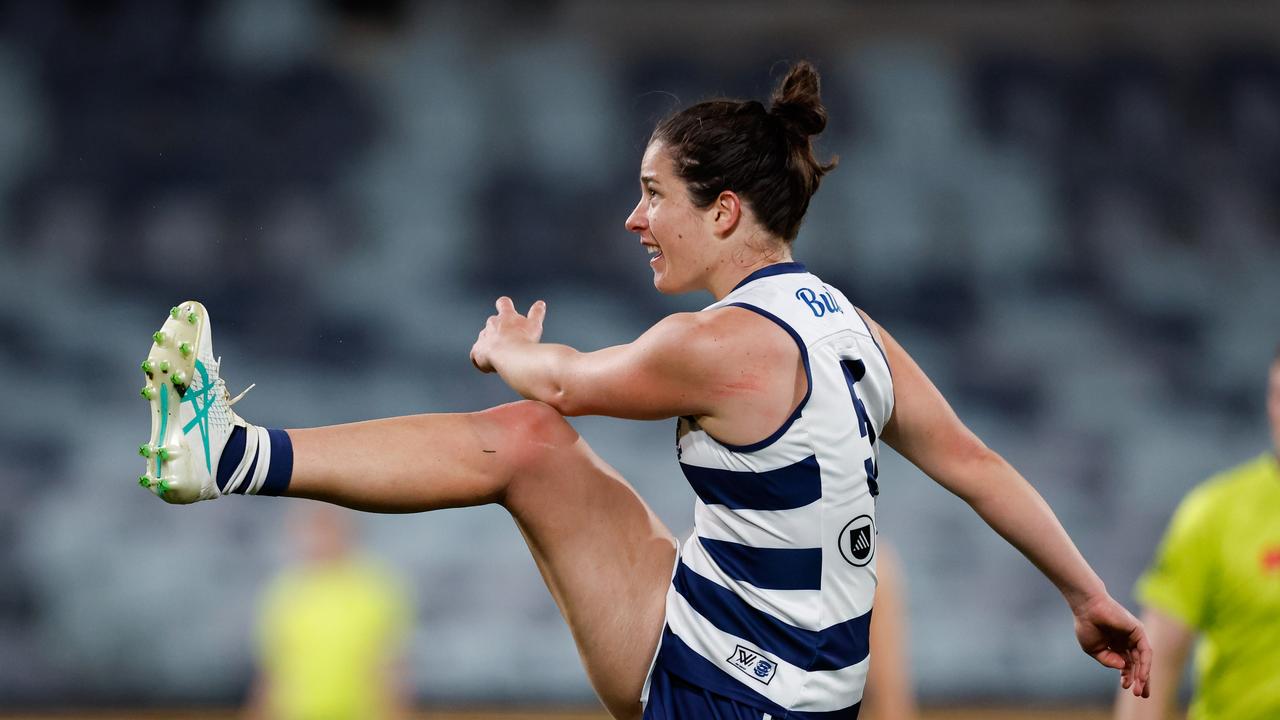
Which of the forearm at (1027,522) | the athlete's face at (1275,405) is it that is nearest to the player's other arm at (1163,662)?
the athlete's face at (1275,405)

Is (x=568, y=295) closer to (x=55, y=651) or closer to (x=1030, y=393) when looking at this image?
(x=1030, y=393)

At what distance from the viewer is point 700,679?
2541mm

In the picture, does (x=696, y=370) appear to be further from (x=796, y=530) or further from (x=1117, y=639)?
(x=1117, y=639)

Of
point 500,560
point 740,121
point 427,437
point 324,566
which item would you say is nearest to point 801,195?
point 740,121

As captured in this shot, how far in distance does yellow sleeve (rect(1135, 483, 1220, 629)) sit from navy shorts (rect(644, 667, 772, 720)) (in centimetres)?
125

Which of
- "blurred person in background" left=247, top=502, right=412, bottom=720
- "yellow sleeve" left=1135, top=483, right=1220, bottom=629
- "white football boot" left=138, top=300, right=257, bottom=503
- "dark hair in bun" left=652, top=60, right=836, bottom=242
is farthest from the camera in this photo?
"blurred person in background" left=247, top=502, right=412, bottom=720

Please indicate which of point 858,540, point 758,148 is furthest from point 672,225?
point 858,540

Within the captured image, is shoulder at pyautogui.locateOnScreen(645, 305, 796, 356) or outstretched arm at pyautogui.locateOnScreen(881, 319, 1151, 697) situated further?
outstretched arm at pyautogui.locateOnScreen(881, 319, 1151, 697)

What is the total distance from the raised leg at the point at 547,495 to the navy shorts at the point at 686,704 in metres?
0.05

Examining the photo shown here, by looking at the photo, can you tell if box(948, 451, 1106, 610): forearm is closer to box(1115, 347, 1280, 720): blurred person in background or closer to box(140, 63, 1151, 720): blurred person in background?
box(140, 63, 1151, 720): blurred person in background

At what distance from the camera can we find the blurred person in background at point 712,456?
236cm

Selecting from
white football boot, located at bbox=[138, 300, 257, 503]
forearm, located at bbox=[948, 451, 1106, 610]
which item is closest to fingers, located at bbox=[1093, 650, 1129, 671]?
forearm, located at bbox=[948, 451, 1106, 610]

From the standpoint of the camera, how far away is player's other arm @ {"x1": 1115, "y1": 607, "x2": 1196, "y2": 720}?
3246mm

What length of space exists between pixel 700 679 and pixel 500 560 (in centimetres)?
495
